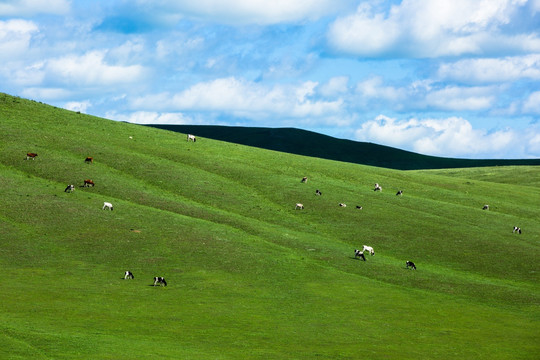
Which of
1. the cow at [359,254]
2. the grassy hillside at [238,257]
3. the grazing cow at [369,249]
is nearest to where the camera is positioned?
the grassy hillside at [238,257]

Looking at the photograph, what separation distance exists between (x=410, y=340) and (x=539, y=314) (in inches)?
562

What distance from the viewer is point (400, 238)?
73500 millimetres

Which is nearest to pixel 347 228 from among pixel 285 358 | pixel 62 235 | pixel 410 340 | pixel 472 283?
pixel 472 283

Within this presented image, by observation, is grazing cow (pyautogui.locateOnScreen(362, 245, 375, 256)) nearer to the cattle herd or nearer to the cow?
the cattle herd

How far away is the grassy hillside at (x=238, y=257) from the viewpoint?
38.2m

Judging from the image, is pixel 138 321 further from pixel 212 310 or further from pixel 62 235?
pixel 62 235

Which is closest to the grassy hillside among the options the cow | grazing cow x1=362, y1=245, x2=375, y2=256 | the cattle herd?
the cattle herd

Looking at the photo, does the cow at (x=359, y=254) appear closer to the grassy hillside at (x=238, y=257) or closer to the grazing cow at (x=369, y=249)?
the grassy hillside at (x=238, y=257)

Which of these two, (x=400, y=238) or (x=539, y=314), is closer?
(x=539, y=314)

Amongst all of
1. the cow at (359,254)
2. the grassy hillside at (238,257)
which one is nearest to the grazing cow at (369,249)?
the grassy hillside at (238,257)

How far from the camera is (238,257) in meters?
59.9

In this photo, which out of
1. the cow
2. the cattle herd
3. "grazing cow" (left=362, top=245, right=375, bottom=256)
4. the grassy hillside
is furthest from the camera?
"grazing cow" (left=362, top=245, right=375, bottom=256)

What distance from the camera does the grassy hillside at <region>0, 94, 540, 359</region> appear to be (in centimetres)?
3822

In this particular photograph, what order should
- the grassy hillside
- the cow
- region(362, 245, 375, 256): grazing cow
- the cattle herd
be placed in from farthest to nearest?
region(362, 245, 375, 256): grazing cow < the cow < the cattle herd < the grassy hillside
